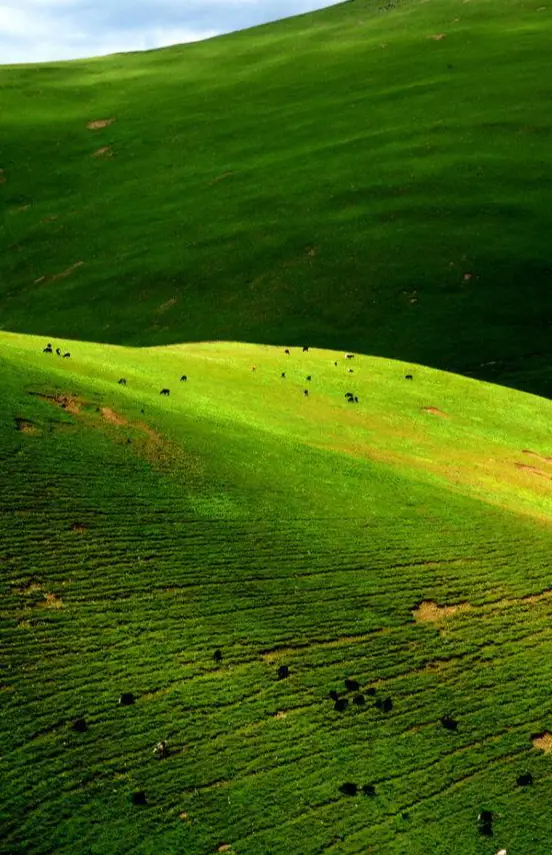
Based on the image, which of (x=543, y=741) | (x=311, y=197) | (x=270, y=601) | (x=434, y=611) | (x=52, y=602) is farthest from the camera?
(x=311, y=197)

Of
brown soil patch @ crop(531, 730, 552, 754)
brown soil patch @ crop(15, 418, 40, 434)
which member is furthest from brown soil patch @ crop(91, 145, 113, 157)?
→ brown soil patch @ crop(531, 730, 552, 754)

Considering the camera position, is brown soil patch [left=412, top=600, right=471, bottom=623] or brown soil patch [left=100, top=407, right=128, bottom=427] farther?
brown soil patch [left=100, top=407, right=128, bottom=427]

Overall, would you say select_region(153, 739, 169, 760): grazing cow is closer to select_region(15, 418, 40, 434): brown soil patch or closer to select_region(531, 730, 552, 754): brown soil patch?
select_region(531, 730, 552, 754): brown soil patch

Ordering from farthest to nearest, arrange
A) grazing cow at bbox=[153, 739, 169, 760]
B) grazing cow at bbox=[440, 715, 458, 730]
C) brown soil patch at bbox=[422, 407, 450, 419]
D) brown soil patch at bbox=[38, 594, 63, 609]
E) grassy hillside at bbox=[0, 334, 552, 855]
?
brown soil patch at bbox=[422, 407, 450, 419], brown soil patch at bbox=[38, 594, 63, 609], grazing cow at bbox=[440, 715, 458, 730], grazing cow at bbox=[153, 739, 169, 760], grassy hillside at bbox=[0, 334, 552, 855]

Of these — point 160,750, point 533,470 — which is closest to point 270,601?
point 160,750

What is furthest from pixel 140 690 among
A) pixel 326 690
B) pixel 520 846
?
pixel 520 846

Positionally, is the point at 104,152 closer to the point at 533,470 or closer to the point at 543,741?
the point at 533,470
